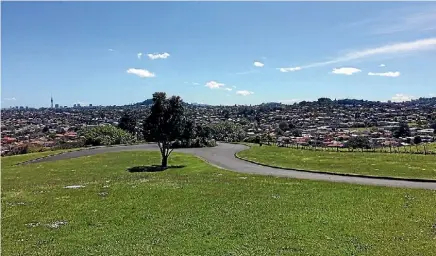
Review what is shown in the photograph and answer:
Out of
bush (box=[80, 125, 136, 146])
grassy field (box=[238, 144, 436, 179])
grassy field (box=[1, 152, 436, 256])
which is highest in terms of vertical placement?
bush (box=[80, 125, 136, 146])

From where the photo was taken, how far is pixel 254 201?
85.4 ft

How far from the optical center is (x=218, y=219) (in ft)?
70.1

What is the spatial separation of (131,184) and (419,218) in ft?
71.0

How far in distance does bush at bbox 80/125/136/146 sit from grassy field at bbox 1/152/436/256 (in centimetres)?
6332

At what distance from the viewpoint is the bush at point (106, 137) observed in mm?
96312

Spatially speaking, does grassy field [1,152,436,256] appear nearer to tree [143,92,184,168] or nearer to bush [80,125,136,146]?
tree [143,92,184,168]

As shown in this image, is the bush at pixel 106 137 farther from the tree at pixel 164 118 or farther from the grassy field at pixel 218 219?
the grassy field at pixel 218 219

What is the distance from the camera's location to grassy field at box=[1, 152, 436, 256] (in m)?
16.9

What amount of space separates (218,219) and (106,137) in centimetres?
8256

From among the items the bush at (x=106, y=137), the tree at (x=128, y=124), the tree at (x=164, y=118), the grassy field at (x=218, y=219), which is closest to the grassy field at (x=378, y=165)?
the grassy field at (x=218, y=219)

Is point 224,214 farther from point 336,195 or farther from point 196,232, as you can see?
point 336,195

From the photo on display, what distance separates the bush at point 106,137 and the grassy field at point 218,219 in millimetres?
63321

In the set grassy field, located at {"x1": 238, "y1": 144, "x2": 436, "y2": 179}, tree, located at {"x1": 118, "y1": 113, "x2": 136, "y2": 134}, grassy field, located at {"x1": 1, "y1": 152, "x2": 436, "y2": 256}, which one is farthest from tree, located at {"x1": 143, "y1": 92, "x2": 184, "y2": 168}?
tree, located at {"x1": 118, "y1": 113, "x2": 136, "y2": 134}

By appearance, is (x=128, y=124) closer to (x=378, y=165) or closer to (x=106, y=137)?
(x=106, y=137)
